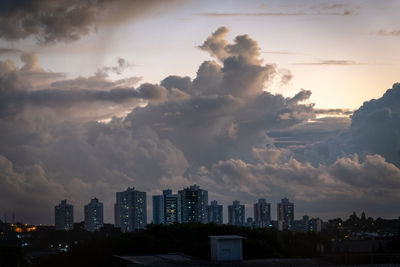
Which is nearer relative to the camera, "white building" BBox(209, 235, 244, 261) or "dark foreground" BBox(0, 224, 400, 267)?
"white building" BBox(209, 235, 244, 261)

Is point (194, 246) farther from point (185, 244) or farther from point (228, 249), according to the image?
point (228, 249)

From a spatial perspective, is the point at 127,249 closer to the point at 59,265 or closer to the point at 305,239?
the point at 59,265

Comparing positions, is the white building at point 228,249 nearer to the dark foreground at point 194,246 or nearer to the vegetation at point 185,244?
the dark foreground at point 194,246

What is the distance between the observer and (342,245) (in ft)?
196

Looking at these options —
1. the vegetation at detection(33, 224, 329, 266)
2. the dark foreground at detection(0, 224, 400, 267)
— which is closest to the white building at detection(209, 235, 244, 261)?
the dark foreground at detection(0, 224, 400, 267)

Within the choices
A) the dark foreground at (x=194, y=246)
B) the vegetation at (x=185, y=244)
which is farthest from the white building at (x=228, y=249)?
the vegetation at (x=185, y=244)

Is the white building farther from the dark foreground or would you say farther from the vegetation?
the vegetation

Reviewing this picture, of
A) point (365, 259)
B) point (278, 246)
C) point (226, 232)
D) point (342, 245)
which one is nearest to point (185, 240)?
point (226, 232)

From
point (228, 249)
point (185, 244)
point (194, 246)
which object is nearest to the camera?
point (228, 249)

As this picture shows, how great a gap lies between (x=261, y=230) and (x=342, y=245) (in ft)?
110

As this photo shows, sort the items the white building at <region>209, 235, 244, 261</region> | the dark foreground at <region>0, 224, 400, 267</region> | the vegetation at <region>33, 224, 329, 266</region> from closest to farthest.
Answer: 1. the white building at <region>209, 235, 244, 261</region>
2. the dark foreground at <region>0, 224, 400, 267</region>
3. the vegetation at <region>33, 224, 329, 266</region>

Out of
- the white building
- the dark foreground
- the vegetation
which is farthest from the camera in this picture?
the vegetation

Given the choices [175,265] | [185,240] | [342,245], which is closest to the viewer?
[175,265]

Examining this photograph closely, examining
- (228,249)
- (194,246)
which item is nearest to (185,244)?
(194,246)
